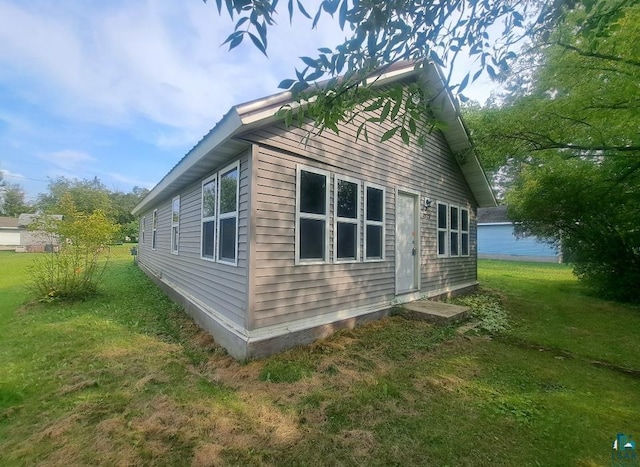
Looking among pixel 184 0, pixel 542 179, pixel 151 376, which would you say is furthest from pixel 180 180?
pixel 542 179

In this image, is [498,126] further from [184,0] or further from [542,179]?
[184,0]

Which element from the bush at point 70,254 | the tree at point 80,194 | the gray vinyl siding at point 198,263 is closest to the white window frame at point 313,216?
the gray vinyl siding at point 198,263

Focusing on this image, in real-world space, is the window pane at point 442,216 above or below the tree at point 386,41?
below

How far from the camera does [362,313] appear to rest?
18.1 ft

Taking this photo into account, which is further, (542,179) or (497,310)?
(542,179)

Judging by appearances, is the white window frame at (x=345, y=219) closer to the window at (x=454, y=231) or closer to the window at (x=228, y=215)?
the window at (x=228, y=215)

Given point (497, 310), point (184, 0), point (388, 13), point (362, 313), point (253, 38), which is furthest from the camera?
point (497, 310)

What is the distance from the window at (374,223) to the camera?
5762 millimetres

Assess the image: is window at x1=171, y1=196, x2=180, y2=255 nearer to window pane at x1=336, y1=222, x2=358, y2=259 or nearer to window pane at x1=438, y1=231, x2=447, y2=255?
window pane at x1=336, y1=222, x2=358, y2=259

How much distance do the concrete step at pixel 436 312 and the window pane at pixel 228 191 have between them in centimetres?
390

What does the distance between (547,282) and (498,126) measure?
6.69m

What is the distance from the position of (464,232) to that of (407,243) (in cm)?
326

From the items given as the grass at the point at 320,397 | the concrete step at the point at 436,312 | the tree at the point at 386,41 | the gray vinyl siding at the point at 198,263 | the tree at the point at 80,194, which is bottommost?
the grass at the point at 320,397

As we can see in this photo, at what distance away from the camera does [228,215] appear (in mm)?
4805
